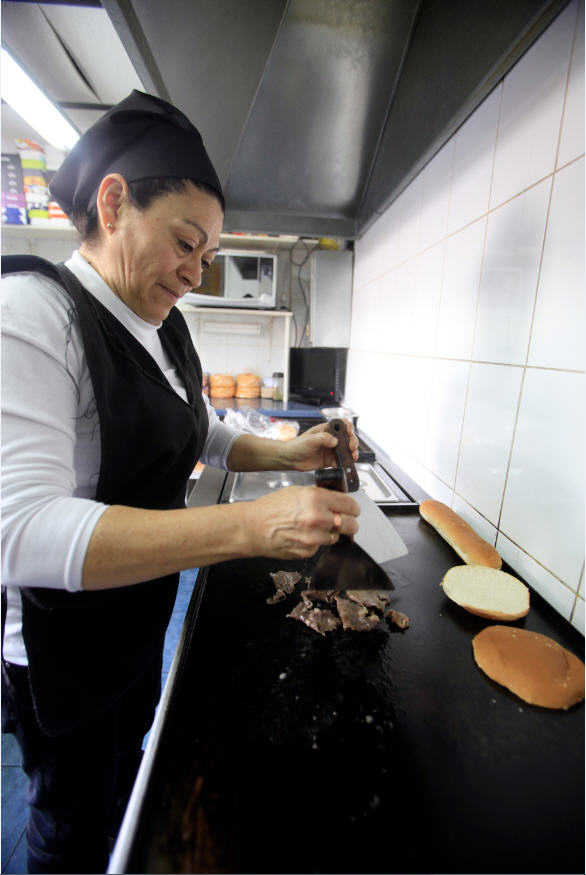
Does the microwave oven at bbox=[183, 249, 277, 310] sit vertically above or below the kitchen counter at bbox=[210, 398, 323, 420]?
above

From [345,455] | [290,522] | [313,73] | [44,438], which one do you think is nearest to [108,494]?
[44,438]

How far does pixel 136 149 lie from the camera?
2.07 feet

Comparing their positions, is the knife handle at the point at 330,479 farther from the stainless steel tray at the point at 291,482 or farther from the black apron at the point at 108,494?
the stainless steel tray at the point at 291,482

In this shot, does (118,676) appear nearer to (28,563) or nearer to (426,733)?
(28,563)

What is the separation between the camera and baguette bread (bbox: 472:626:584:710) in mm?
513

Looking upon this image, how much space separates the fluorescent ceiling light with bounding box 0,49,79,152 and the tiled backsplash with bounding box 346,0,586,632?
4.68ft

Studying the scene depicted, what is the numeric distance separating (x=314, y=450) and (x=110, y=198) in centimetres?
63

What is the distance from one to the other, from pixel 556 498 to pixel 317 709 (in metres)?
0.51

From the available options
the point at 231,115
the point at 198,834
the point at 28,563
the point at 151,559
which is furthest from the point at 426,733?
the point at 231,115

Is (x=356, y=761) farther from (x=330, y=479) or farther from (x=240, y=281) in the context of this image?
(x=240, y=281)

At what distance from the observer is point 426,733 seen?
0.47 m

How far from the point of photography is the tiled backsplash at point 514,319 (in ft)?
2.08

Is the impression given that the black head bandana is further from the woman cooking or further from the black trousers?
the black trousers

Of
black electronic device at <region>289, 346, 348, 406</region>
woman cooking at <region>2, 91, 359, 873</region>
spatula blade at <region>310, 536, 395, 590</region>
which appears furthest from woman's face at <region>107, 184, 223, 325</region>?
black electronic device at <region>289, 346, 348, 406</region>
